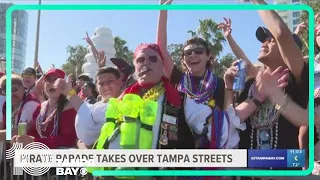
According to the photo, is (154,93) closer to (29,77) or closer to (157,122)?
(157,122)

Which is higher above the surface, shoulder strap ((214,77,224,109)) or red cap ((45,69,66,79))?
red cap ((45,69,66,79))

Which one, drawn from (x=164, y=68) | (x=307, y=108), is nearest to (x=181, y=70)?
(x=164, y=68)

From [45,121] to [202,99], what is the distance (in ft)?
3.89

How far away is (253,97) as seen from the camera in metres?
2.79

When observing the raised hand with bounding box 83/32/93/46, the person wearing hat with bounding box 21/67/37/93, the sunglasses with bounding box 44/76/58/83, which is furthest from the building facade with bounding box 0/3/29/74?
the raised hand with bounding box 83/32/93/46

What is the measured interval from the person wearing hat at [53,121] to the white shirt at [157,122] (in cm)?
9

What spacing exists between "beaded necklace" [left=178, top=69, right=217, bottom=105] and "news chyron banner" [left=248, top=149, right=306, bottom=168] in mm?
471

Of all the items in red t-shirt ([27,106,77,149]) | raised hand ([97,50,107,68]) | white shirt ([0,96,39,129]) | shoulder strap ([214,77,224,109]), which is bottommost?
red t-shirt ([27,106,77,149])

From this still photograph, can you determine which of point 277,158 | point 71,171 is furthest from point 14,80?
point 277,158

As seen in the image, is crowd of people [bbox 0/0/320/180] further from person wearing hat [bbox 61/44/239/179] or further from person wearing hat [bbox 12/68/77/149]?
person wearing hat [bbox 12/68/77/149]

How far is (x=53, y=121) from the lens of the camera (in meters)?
3.04

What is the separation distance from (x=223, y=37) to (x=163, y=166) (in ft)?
3.12

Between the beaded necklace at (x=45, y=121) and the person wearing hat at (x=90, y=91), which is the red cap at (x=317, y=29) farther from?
the beaded necklace at (x=45, y=121)

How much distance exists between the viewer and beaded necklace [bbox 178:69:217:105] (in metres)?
2.75
